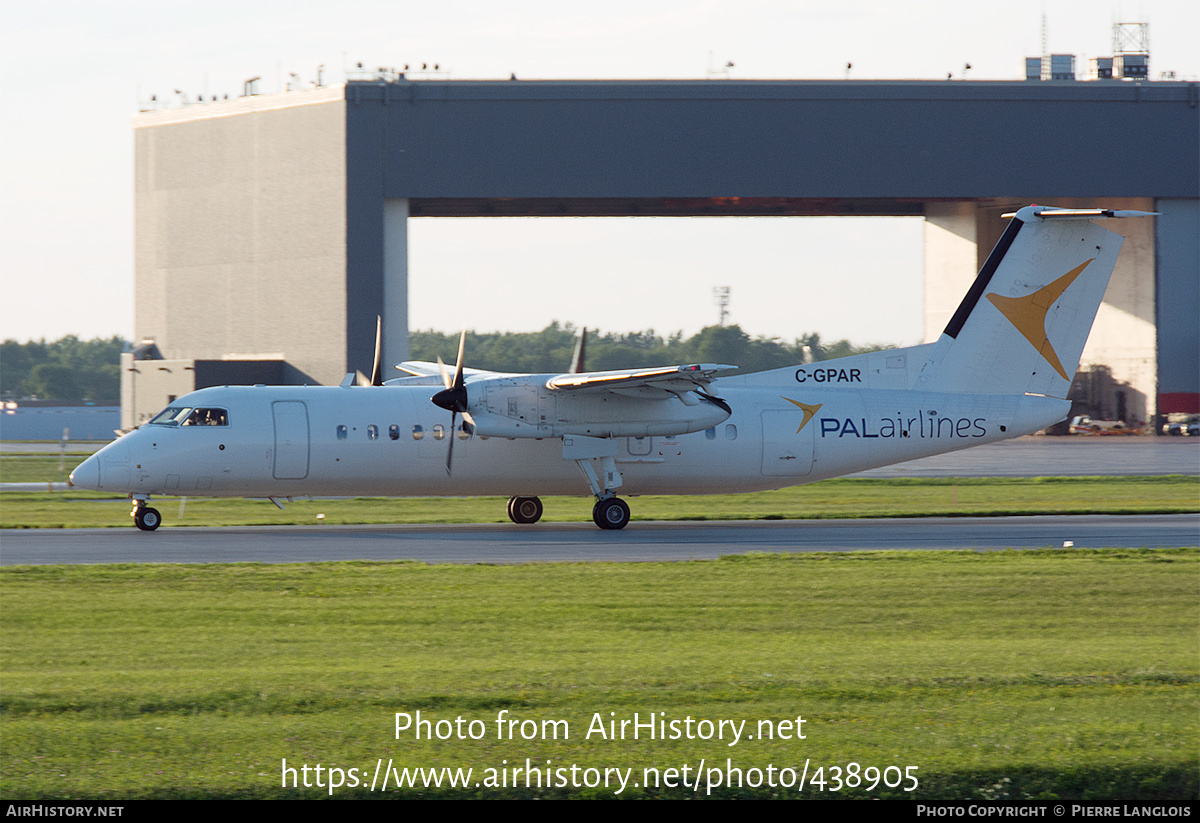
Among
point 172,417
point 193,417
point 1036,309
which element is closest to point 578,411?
point 193,417

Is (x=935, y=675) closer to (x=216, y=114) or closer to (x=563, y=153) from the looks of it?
(x=563, y=153)

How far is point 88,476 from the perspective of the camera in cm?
1933

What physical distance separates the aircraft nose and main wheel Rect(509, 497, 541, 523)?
7423mm

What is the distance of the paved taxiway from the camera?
55.7 ft

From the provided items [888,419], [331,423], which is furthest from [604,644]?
[888,419]

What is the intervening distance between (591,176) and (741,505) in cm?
2370

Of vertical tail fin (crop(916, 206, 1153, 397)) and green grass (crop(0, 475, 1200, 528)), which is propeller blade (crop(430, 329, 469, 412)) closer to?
green grass (crop(0, 475, 1200, 528))

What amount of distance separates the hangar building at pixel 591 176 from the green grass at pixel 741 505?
19848mm

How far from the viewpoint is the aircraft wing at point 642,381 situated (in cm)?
1927

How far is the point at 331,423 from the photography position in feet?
67.0

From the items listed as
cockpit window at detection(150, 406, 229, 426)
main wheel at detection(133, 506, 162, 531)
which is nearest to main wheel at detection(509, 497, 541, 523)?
cockpit window at detection(150, 406, 229, 426)

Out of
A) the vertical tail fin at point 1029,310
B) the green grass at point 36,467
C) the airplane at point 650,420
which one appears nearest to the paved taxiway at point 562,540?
the airplane at point 650,420

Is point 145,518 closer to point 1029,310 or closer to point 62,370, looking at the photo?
point 1029,310
